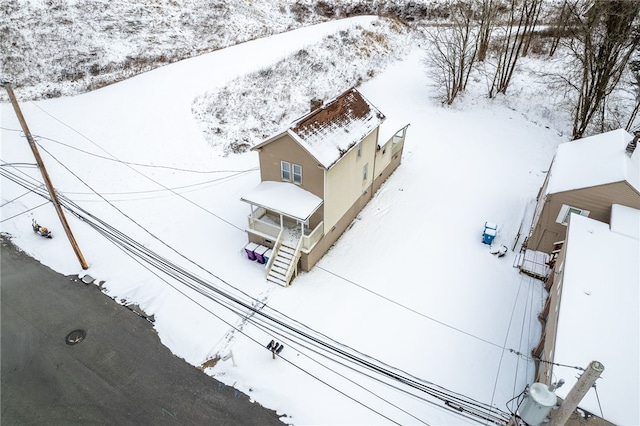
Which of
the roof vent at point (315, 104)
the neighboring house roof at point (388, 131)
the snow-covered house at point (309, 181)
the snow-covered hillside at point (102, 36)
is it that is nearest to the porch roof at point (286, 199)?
the snow-covered house at point (309, 181)

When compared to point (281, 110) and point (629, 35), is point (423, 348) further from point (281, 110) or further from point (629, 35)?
point (629, 35)

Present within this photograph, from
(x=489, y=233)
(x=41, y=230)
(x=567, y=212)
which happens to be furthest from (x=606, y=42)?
(x=41, y=230)

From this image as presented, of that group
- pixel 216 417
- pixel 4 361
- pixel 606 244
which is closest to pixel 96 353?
pixel 4 361

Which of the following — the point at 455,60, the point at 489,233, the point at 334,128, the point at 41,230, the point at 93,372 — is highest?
the point at 455,60

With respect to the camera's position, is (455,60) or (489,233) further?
(455,60)

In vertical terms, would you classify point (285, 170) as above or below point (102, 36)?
below

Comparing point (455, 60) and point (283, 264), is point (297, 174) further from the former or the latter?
point (455, 60)

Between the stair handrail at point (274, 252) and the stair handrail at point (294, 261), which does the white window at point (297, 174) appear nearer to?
the stair handrail at point (274, 252)
